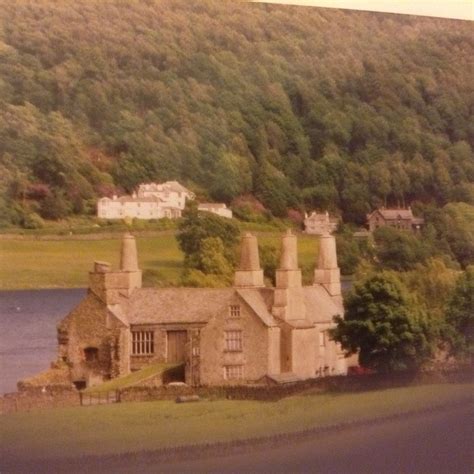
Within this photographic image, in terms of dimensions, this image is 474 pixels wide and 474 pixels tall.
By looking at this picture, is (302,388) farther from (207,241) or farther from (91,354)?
(91,354)

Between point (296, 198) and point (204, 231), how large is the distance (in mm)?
762

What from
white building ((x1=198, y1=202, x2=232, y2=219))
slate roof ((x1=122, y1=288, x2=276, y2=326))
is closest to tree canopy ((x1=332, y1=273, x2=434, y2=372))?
slate roof ((x1=122, y1=288, x2=276, y2=326))

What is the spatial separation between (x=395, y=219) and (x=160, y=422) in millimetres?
2245

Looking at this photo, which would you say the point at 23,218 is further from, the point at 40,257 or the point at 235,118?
the point at 235,118

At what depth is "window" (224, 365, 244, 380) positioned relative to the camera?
27.1ft

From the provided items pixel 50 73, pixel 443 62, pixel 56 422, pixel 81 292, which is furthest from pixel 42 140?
pixel 443 62

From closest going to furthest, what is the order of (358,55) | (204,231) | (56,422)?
(56,422) < (204,231) < (358,55)

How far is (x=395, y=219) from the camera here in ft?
30.3

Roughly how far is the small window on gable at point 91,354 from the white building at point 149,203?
0.77m

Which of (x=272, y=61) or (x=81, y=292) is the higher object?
(x=272, y=61)

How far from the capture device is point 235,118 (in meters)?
8.58

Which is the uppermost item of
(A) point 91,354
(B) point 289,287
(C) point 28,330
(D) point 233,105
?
(D) point 233,105

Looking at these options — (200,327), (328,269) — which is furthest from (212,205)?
(328,269)

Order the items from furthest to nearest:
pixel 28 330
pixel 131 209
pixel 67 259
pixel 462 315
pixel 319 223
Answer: pixel 462 315
pixel 319 223
pixel 131 209
pixel 67 259
pixel 28 330
